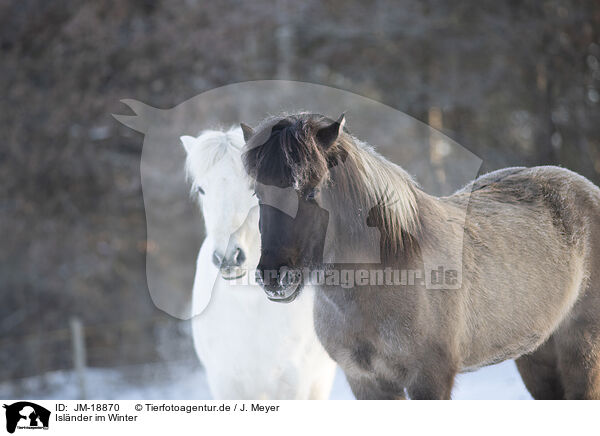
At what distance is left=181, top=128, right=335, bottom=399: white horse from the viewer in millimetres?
3279

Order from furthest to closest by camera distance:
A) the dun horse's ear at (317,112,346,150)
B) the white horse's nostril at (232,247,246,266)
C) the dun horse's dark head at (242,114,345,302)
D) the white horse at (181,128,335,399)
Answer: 1. the white horse at (181,128,335,399)
2. the white horse's nostril at (232,247,246,266)
3. the dun horse's ear at (317,112,346,150)
4. the dun horse's dark head at (242,114,345,302)

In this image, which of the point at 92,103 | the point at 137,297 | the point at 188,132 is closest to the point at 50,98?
the point at 92,103

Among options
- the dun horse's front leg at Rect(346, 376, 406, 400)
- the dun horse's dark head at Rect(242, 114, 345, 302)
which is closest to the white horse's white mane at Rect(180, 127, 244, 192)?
the dun horse's dark head at Rect(242, 114, 345, 302)

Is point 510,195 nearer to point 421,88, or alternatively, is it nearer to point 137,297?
point 421,88

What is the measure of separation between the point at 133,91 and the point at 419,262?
7822mm

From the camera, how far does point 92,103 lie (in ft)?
29.6

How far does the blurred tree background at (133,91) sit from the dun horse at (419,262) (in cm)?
558

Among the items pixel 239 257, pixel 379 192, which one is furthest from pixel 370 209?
pixel 239 257

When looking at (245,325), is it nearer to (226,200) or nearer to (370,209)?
(226,200)

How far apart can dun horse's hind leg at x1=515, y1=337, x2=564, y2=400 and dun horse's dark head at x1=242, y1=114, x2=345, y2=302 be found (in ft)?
4.78

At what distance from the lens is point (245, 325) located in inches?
136

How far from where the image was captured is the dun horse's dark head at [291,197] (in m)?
2.12
